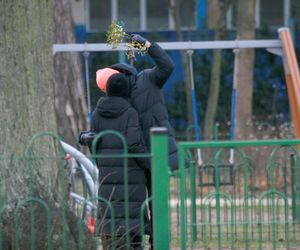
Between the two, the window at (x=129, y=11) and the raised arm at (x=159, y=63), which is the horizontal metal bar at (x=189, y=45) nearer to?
the raised arm at (x=159, y=63)

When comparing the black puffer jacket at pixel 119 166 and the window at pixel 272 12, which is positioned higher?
the window at pixel 272 12

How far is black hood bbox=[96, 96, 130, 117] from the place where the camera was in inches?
293

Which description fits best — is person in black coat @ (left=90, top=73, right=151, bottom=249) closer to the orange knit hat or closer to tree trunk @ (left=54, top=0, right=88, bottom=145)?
the orange knit hat

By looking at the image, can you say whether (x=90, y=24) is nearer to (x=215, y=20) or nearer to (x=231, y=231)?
(x=215, y=20)

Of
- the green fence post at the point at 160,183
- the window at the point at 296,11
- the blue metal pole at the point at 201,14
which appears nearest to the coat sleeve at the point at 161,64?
the green fence post at the point at 160,183

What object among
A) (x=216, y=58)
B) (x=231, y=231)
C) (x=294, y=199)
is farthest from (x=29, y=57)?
(x=216, y=58)

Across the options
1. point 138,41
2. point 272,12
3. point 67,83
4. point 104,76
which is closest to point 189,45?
point 138,41

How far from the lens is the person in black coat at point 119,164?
728cm

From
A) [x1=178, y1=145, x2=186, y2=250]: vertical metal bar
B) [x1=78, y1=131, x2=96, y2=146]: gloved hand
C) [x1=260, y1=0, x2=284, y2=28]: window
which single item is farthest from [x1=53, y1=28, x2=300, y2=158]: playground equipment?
[x1=260, y1=0, x2=284, y2=28]: window

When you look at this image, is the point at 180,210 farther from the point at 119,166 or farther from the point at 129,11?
the point at 129,11

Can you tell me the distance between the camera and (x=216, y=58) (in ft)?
58.2

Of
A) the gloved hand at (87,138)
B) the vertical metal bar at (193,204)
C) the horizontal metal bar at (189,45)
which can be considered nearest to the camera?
the gloved hand at (87,138)

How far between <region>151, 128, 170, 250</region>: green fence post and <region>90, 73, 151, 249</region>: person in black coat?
82 cm

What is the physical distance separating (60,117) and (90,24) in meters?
6.80
